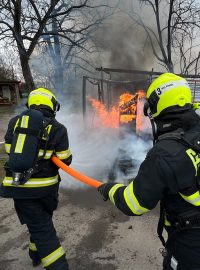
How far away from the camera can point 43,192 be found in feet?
9.87

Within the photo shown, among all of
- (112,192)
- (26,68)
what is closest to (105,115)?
(26,68)

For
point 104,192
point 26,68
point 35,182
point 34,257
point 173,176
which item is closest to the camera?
point 173,176

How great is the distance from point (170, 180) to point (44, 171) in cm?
158

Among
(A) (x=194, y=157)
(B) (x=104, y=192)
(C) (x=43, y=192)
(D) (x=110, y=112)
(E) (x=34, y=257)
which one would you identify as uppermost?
(A) (x=194, y=157)

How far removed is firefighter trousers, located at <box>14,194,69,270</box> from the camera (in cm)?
293

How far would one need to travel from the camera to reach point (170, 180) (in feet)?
5.92

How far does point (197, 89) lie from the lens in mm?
10281

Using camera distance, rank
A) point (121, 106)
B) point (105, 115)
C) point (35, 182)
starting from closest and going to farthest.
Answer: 1. point (35, 182)
2. point (121, 106)
3. point (105, 115)

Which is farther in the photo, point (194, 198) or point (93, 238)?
point (93, 238)

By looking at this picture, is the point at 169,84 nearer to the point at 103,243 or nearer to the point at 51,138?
the point at 51,138

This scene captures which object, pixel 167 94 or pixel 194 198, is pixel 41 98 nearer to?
pixel 167 94

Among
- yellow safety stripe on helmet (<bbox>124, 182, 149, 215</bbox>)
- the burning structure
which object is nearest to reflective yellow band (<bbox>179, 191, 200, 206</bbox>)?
yellow safety stripe on helmet (<bbox>124, 182, 149, 215</bbox>)

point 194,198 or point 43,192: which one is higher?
point 194,198

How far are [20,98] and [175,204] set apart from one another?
2969cm
